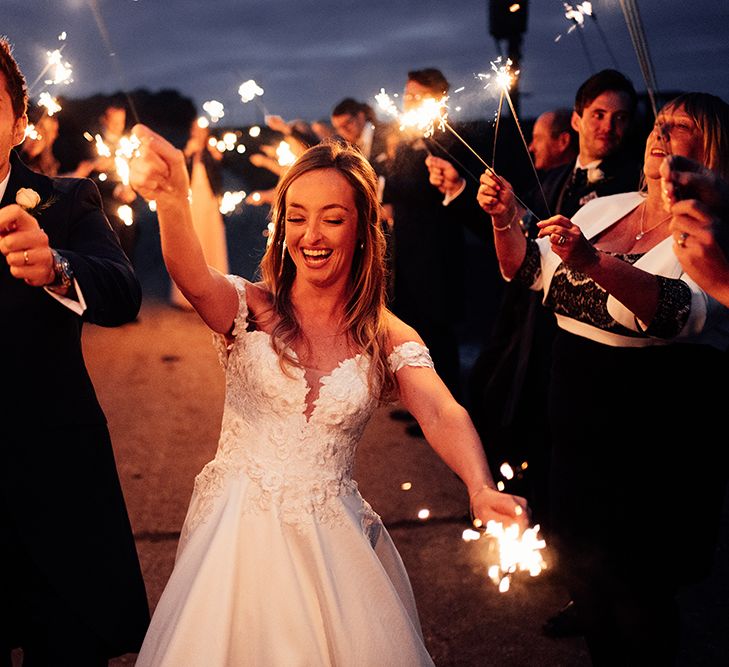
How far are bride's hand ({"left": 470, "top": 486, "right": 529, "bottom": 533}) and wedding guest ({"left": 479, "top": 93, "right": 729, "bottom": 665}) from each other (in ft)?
3.11

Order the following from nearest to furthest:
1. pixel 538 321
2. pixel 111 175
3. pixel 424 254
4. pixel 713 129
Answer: pixel 713 129, pixel 538 321, pixel 424 254, pixel 111 175

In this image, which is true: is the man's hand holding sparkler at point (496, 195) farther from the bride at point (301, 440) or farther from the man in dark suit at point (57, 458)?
the man in dark suit at point (57, 458)

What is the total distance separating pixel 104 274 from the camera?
2.32 meters

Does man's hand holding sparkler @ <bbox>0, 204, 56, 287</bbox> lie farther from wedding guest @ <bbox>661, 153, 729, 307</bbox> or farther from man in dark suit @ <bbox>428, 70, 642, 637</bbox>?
man in dark suit @ <bbox>428, 70, 642, 637</bbox>

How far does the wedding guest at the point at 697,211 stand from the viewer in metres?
2.08

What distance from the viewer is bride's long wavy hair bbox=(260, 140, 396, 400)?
2.77m

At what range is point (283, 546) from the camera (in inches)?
96.3

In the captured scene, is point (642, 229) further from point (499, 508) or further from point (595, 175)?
point (499, 508)

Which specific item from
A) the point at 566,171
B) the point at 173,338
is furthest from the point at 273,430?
the point at 173,338

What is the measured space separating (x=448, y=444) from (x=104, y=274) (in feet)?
3.55

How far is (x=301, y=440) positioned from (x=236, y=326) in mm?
419

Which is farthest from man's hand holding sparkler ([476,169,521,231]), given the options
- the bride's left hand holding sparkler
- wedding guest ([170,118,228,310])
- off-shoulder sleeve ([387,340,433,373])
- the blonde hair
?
wedding guest ([170,118,228,310])

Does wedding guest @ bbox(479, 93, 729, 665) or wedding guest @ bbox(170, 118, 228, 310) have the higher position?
wedding guest @ bbox(170, 118, 228, 310)

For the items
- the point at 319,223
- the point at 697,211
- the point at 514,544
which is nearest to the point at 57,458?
the point at 319,223
